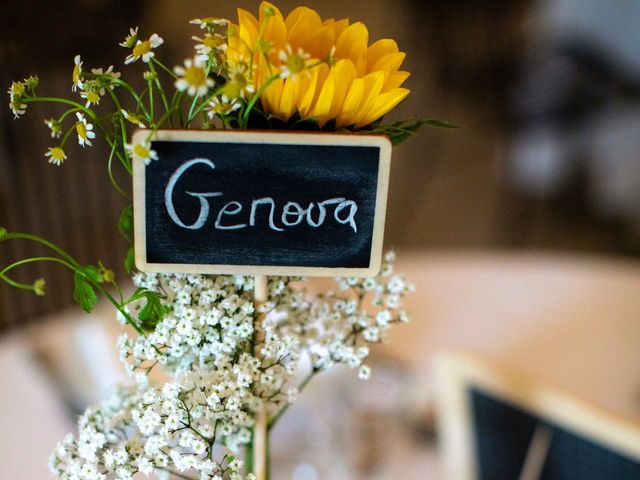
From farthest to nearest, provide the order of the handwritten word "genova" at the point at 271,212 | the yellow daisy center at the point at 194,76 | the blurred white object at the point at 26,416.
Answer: the blurred white object at the point at 26,416, the handwritten word "genova" at the point at 271,212, the yellow daisy center at the point at 194,76

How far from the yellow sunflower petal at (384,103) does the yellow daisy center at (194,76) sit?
0.15 meters

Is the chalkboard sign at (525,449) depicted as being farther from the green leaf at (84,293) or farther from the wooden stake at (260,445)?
the green leaf at (84,293)

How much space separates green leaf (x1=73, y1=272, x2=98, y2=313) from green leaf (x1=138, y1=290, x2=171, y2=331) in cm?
4

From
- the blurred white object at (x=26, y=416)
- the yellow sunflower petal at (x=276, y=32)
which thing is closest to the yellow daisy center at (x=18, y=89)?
the yellow sunflower petal at (x=276, y=32)

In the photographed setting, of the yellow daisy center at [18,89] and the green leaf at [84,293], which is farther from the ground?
the yellow daisy center at [18,89]

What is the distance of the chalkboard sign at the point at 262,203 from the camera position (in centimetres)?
58

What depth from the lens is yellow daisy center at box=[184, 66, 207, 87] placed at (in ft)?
1.61

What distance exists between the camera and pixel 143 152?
535 mm

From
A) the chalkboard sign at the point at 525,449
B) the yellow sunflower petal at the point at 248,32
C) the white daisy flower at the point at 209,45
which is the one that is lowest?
the chalkboard sign at the point at 525,449

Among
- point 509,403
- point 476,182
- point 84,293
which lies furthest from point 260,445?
point 476,182

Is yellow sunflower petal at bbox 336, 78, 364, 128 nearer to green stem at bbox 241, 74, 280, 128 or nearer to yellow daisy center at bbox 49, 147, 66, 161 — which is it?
green stem at bbox 241, 74, 280, 128

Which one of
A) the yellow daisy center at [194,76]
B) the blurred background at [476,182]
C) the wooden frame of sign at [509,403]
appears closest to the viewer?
the yellow daisy center at [194,76]

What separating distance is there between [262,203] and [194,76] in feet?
0.46

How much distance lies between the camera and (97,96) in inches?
22.6
